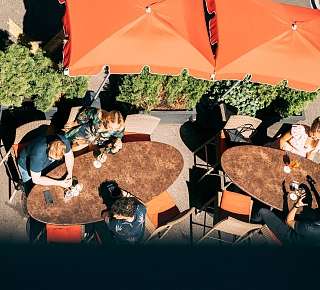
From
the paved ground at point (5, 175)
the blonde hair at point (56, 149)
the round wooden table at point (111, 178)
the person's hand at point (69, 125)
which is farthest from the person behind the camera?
the paved ground at point (5, 175)

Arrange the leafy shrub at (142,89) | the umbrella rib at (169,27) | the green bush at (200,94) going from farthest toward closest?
the green bush at (200,94) < the leafy shrub at (142,89) < the umbrella rib at (169,27)

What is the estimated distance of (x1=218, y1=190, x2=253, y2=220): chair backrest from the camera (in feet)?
30.1

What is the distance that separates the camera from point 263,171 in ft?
29.4

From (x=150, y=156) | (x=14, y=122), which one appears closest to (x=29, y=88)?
(x=14, y=122)

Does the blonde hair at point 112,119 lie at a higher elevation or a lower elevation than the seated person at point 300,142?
higher

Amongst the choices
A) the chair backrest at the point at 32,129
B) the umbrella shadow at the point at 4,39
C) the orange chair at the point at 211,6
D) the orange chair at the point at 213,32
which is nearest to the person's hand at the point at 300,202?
the orange chair at the point at 213,32

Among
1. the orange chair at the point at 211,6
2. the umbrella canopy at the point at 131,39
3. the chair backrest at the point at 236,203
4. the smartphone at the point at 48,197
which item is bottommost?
the chair backrest at the point at 236,203

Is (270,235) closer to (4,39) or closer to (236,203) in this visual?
(236,203)

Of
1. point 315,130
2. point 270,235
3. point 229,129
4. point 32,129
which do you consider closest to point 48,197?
point 32,129

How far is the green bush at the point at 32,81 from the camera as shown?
8.64m

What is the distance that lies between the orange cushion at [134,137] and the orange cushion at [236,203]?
177cm

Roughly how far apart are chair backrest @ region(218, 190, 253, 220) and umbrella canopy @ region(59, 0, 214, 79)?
2270 millimetres

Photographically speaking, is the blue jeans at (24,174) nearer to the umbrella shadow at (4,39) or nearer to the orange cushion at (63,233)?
the orange cushion at (63,233)

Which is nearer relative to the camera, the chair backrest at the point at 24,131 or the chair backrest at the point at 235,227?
the chair backrest at the point at 235,227
